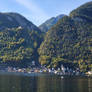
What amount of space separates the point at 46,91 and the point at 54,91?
370cm

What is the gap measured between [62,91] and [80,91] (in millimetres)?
9076

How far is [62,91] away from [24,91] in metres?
17.7

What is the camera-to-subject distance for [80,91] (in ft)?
338

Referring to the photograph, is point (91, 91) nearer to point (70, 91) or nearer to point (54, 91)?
point (70, 91)

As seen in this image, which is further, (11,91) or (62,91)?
(62,91)

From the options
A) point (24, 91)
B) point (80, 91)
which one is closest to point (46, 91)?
point (24, 91)

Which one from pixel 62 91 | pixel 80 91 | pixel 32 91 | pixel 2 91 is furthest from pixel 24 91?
pixel 80 91

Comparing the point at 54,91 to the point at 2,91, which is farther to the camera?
the point at 54,91

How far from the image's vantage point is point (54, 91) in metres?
98.8

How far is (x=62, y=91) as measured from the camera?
329 ft

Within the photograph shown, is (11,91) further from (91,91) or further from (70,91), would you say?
(91,91)

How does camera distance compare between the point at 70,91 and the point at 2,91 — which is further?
the point at 70,91

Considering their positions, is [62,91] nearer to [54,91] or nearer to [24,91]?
[54,91]

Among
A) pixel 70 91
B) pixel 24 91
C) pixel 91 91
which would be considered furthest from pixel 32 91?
pixel 91 91
